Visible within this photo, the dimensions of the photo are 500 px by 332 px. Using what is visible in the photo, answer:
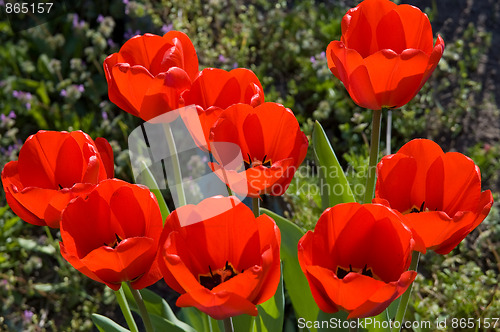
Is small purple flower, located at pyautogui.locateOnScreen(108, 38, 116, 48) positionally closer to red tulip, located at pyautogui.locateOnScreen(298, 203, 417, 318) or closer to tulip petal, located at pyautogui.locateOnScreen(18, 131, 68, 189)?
tulip petal, located at pyautogui.locateOnScreen(18, 131, 68, 189)

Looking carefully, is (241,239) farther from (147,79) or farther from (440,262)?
(440,262)

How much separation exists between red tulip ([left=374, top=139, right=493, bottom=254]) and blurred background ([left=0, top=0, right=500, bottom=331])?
44.3 inches

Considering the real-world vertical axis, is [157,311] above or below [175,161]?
below

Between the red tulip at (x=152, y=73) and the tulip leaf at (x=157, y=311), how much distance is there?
0.59 m

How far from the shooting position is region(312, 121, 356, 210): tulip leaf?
1.50 metres

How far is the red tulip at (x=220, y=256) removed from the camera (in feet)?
2.89

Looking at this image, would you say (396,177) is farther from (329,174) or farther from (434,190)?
(329,174)

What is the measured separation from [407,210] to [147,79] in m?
0.55

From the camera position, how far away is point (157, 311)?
168cm

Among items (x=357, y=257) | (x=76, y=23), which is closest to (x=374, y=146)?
(x=357, y=257)

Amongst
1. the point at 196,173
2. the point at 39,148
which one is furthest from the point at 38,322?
the point at 39,148

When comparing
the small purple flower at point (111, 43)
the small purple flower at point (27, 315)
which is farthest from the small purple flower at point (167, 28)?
the small purple flower at point (27, 315)

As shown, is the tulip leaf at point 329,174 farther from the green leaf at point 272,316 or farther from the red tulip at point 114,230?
the red tulip at point 114,230

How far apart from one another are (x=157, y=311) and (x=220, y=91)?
79 centimetres
